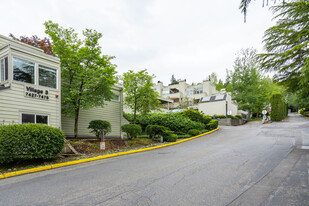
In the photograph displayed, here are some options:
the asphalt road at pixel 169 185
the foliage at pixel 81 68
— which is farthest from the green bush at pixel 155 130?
the asphalt road at pixel 169 185

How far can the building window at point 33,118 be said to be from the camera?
9.08 metres

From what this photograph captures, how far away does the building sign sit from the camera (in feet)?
30.3

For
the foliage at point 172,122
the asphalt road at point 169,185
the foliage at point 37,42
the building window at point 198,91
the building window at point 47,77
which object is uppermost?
the foliage at point 37,42

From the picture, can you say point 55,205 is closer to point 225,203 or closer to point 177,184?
point 177,184

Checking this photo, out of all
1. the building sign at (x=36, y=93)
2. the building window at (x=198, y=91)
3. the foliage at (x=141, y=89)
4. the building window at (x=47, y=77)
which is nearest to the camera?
the building sign at (x=36, y=93)

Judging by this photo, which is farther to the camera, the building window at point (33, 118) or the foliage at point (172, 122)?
the foliage at point (172, 122)

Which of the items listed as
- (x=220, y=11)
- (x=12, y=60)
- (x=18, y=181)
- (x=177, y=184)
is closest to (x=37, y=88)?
(x=12, y=60)

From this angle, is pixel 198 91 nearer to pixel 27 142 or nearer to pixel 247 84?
pixel 247 84

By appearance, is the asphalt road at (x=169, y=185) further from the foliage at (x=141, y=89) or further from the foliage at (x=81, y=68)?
the foliage at (x=141, y=89)

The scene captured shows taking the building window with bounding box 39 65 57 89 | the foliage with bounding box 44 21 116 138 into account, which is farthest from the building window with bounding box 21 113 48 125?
the building window with bounding box 39 65 57 89

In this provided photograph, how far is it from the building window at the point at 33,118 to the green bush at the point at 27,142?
3.16 meters

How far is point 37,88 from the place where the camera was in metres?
9.59

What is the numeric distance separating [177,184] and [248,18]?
12.4 ft

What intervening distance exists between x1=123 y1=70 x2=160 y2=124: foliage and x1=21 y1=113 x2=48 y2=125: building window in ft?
20.9
